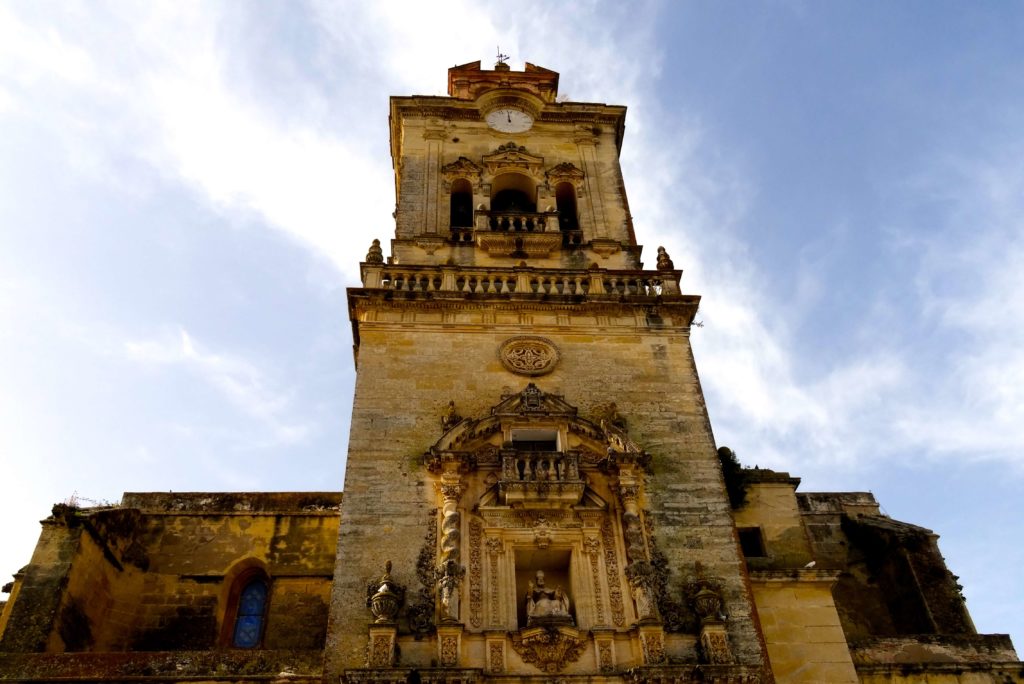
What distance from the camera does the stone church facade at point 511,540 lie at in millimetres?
13102

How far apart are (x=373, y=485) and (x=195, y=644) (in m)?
5.18

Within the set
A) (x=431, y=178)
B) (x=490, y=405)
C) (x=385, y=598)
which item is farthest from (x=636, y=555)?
(x=431, y=178)

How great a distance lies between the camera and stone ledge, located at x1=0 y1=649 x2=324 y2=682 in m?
13.0

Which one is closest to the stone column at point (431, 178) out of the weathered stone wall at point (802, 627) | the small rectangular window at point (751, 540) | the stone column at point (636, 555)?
the stone column at point (636, 555)

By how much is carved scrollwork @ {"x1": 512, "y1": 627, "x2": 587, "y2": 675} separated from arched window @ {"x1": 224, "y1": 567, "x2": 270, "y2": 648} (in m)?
6.55

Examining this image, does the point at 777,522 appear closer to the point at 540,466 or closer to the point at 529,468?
the point at 540,466

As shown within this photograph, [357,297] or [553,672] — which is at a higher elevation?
[357,297]

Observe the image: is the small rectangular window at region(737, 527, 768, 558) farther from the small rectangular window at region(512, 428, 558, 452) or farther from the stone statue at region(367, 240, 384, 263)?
the stone statue at region(367, 240, 384, 263)

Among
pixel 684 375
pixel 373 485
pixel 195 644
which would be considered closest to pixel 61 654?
pixel 195 644

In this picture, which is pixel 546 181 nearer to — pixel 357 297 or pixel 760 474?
pixel 357 297

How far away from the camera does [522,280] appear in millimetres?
19266

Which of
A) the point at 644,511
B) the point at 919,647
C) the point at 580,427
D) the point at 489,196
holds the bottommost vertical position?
the point at 919,647

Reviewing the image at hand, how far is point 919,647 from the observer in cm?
1627

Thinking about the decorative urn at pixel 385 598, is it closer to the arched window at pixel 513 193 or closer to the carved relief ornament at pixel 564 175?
the arched window at pixel 513 193
